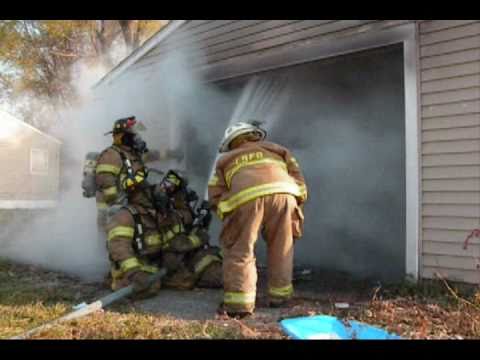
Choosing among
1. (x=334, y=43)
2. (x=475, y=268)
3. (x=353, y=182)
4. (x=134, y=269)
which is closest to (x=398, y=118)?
(x=353, y=182)

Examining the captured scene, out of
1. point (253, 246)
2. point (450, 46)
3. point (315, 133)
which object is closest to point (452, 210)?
point (450, 46)

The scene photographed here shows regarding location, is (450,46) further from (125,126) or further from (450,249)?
(125,126)

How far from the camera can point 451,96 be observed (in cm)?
507

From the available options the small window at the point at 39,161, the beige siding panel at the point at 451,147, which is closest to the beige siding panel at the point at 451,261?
the beige siding panel at the point at 451,147

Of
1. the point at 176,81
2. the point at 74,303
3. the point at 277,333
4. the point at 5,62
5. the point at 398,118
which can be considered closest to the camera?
the point at 277,333

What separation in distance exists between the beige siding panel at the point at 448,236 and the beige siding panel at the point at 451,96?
128cm

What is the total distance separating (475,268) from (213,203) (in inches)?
100

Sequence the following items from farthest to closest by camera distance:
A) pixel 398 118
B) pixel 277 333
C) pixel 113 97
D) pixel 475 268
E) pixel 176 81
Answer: pixel 113 97, pixel 176 81, pixel 398 118, pixel 475 268, pixel 277 333

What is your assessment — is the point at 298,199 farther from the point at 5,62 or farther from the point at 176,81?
the point at 5,62

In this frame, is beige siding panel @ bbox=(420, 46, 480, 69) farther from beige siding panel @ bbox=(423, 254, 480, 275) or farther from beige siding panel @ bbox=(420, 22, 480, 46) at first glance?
beige siding panel @ bbox=(423, 254, 480, 275)

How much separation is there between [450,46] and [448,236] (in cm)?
187

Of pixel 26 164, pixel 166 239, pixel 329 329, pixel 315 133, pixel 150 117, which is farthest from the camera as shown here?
pixel 26 164

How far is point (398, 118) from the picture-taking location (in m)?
7.60

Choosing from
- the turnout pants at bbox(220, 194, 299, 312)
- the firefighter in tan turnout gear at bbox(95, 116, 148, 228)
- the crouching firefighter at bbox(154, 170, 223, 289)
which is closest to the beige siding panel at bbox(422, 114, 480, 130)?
the turnout pants at bbox(220, 194, 299, 312)
